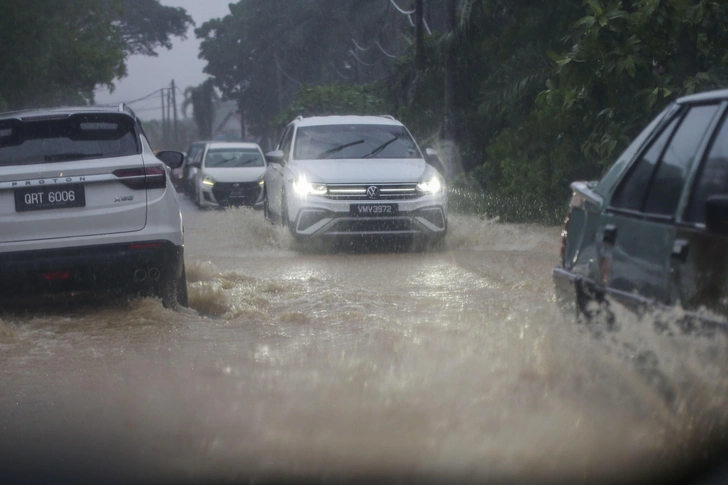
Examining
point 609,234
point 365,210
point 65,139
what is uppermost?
point 65,139

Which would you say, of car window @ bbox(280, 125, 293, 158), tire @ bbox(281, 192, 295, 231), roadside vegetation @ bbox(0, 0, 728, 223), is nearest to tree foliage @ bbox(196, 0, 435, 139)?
roadside vegetation @ bbox(0, 0, 728, 223)

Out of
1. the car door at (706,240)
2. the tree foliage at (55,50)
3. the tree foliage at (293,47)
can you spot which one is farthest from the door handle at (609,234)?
the tree foliage at (293,47)

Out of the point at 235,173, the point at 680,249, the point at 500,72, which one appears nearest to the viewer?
the point at 680,249

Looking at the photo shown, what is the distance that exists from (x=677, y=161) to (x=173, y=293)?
14.7ft

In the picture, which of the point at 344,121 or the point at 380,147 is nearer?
the point at 380,147

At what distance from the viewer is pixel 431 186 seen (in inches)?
485

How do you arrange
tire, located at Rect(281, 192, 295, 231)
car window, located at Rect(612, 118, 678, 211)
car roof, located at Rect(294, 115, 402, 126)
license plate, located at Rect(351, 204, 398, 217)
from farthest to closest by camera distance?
car roof, located at Rect(294, 115, 402, 126)
tire, located at Rect(281, 192, 295, 231)
license plate, located at Rect(351, 204, 398, 217)
car window, located at Rect(612, 118, 678, 211)

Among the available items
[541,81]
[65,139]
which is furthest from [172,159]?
[541,81]

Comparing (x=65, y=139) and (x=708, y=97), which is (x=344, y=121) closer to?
(x=65, y=139)

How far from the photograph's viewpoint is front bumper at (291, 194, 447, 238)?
11961 millimetres

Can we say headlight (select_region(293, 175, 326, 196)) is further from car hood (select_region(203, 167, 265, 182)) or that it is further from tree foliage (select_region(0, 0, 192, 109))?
tree foliage (select_region(0, 0, 192, 109))

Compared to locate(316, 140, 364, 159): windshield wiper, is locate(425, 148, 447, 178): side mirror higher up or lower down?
lower down

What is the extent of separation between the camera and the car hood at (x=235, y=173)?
24.1m

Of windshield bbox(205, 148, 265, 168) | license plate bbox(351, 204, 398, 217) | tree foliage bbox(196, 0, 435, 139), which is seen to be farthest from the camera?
tree foliage bbox(196, 0, 435, 139)
